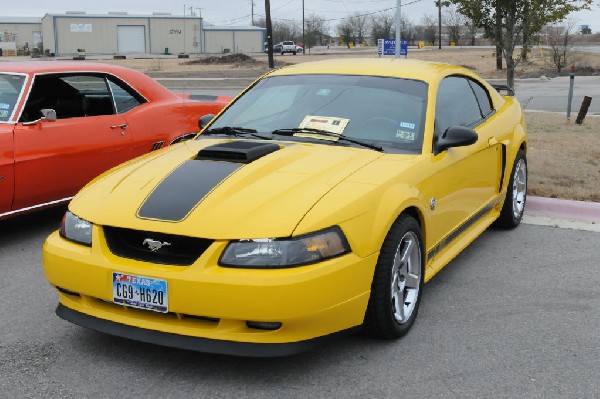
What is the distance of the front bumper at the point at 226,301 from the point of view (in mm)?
3209

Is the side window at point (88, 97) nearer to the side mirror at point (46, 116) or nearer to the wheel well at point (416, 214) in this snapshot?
the side mirror at point (46, 116)

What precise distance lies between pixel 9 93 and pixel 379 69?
323cm

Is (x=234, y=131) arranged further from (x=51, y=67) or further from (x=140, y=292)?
(x=51, y=67)

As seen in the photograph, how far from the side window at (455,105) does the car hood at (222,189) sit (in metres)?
0.81

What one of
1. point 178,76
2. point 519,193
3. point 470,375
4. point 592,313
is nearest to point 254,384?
point 470,375

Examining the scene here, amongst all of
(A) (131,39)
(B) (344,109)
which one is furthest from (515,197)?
(A) (131,39)

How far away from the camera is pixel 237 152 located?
405 centimetres

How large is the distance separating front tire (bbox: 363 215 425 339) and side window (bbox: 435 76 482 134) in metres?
0.95

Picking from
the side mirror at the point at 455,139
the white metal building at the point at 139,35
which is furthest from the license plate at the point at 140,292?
the white metal building at the point at 139,35

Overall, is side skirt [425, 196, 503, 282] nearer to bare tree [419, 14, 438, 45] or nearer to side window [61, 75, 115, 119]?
side window [61, 75, 115, 119]

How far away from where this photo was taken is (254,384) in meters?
3.42

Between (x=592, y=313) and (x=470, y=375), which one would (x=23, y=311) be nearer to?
(x=470, y=375)

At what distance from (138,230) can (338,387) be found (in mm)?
1205

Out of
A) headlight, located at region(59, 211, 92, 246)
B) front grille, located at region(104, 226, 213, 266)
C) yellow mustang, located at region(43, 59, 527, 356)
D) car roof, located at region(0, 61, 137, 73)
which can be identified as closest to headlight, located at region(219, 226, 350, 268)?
yellow mustang, located at region(43, 59, 527, 356)
